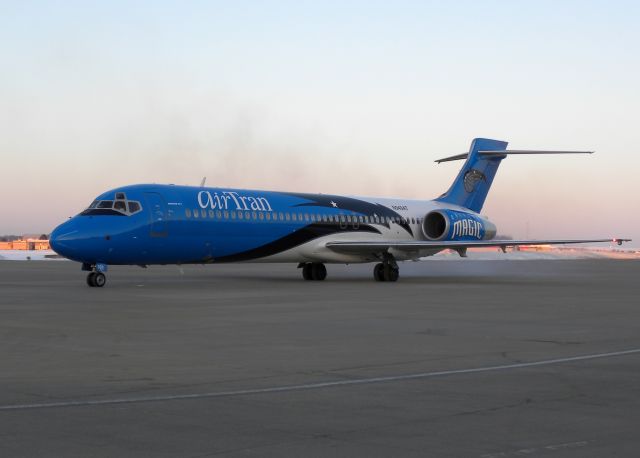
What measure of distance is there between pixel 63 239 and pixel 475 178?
20.8 m

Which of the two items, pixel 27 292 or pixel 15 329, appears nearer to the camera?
pixel 15 329

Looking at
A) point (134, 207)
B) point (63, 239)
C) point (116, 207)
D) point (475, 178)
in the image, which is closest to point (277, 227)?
point (134, 207)

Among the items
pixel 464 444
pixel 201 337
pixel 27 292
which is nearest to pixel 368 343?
pixel 201 337

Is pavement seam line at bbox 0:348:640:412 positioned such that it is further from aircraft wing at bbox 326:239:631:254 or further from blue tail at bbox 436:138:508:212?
blue tail at bbox 436:138:508:212

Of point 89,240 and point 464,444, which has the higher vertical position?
point 89,240

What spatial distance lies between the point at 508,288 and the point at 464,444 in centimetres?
2163

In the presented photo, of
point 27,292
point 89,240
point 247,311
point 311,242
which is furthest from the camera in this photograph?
point 311,242

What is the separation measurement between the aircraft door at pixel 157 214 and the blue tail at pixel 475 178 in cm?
1589

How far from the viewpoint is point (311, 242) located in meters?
32.5

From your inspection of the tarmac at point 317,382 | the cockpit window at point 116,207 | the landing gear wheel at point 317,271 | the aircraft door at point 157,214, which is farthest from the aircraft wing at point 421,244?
the tarmac at point 317,382

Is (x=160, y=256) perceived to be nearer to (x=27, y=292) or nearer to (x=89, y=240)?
(x=89, y=240)

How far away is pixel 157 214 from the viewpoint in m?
27.5

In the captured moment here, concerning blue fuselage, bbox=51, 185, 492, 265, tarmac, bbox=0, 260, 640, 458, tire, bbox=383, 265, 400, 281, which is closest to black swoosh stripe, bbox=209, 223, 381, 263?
blue fuselage, bbox=51, 185, 492, 265

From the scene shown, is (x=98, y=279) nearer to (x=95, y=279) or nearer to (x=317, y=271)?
(x=95, y=279)
